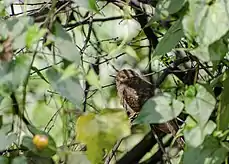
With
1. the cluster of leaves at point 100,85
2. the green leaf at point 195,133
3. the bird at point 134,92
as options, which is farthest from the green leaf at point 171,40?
the bird at point 134,92

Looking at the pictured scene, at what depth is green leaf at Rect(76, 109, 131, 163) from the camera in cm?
86

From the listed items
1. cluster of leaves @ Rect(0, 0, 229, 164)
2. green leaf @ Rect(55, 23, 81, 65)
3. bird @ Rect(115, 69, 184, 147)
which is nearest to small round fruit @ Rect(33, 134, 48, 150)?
cluster of leaves @ Rect(0, 0, 229, 164)

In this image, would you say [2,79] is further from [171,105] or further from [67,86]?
[171,105]

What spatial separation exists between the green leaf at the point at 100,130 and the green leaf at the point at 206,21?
192 mm

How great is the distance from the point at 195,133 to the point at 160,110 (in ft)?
0.18

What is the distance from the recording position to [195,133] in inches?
30.7

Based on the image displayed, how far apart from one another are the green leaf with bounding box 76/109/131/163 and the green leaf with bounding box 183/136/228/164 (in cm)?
12

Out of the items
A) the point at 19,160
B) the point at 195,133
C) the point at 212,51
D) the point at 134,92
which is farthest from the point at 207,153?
the point at 134,92

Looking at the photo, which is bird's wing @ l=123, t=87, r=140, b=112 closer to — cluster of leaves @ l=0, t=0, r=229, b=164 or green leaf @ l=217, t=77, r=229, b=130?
cluster of leaves @ l=0, t=0, r=229, b=164

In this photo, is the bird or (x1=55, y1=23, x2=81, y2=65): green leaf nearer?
(x1=55, y1=23, x2=81, y2=65): green leaf

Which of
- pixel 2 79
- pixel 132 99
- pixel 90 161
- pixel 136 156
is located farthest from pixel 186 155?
pixel 136 156

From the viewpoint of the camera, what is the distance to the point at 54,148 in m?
0.84

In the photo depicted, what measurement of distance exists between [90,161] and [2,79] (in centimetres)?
19

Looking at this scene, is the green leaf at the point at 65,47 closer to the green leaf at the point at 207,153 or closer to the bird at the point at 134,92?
the green leaf at the point at 207,153
